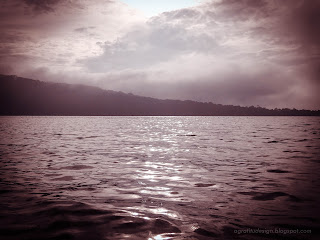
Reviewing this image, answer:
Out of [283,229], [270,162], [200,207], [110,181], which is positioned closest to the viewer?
[283,229]

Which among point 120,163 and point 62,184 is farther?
point 120,163

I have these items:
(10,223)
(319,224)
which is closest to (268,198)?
(319,224)

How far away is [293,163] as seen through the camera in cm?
1714

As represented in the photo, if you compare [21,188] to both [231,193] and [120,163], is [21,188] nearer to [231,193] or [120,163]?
[120,163]

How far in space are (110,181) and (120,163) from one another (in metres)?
4.97

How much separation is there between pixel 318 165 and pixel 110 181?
44.4 feet

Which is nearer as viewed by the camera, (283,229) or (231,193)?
(283,229)

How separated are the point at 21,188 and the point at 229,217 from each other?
8.40m

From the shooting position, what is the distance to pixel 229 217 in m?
7.28

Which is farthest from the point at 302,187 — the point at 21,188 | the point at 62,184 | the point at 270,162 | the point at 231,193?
the point at 21,188

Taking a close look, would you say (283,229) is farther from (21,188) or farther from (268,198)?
(21,188)

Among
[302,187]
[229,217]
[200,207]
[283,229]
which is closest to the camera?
[283,229]

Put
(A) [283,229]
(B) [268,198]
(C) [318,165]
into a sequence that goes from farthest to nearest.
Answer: (C) [318,165] < (B) [268,198] < (A) [283,229]

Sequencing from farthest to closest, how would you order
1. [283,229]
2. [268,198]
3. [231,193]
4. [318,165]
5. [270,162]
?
[270,162] → [318,165] → [231,193] → [268,198] → [283,229]
